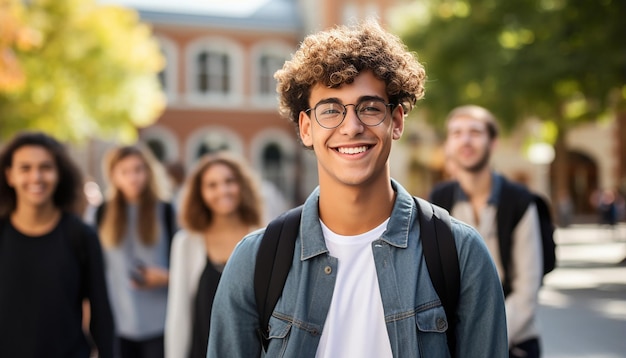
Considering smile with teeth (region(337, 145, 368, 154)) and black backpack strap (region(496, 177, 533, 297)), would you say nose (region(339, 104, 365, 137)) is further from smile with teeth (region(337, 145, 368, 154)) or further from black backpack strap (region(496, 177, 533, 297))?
black backpack strap (region(496, 177, 533, 297))

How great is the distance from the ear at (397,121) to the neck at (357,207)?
0.46 ft

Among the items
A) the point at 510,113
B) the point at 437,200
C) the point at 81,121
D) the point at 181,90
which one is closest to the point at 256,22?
the point at 181,90

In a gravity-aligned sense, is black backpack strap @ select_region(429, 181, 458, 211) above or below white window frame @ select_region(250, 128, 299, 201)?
below

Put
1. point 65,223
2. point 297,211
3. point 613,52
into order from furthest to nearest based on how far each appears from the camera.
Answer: point 613,52
point 65,223
point 297,211

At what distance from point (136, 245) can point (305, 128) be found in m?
3.52

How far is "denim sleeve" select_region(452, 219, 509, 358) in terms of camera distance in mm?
2156

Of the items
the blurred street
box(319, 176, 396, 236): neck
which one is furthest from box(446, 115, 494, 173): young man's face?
the blurred street

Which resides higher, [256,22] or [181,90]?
[256,22]

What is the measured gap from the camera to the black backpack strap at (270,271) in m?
2.22

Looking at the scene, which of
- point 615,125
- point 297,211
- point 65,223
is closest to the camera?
point 297,211

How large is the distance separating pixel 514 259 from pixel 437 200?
1.93 ft

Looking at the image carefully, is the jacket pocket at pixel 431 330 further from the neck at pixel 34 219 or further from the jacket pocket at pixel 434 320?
the neck at pixel 34 219

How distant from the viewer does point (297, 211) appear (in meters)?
2.41

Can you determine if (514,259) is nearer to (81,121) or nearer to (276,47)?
(81,121)
